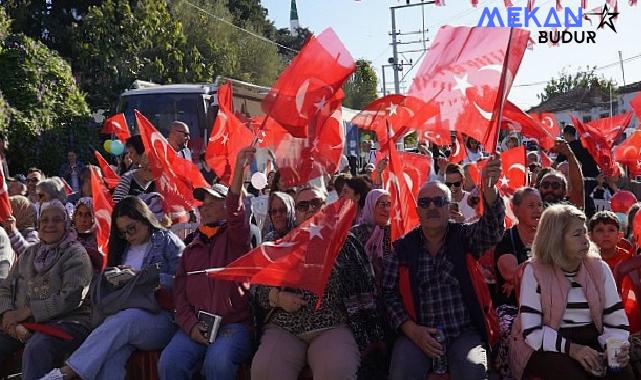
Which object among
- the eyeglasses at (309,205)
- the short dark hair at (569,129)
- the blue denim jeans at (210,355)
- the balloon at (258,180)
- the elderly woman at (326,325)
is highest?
the short dark hair at (569,129)

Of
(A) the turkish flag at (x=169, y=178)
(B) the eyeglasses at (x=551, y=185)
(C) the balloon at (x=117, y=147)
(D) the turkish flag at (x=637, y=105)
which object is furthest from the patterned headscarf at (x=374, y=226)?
(C) the balloon at (x=117, y=147)

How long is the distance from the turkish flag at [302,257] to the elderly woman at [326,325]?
0.79 ft

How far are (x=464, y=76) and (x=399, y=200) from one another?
1.04m

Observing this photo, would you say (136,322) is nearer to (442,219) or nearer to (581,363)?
(442,219)

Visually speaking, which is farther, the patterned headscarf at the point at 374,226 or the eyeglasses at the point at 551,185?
the eyeglasses at the point at 551,185

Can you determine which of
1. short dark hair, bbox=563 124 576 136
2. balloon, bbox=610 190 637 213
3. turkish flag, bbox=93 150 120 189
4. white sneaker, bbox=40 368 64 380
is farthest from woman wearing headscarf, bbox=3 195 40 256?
short dark hair, bbox=563 124 576 136

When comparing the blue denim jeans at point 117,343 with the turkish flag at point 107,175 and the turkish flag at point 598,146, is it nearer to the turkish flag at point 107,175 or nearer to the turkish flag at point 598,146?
the turkish flag at point 107,175

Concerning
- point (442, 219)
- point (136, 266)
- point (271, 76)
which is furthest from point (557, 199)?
point (271, 76)

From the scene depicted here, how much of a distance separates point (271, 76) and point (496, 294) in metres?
39.2

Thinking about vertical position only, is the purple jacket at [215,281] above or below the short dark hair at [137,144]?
below

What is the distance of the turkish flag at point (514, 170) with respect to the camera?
8023 millimetres

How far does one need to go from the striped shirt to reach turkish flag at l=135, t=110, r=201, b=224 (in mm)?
3788

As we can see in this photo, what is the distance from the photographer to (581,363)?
4445 millimetres

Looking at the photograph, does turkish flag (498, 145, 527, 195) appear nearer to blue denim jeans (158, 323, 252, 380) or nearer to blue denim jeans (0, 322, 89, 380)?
blue denim jeans (158, 323, 252, 380)
